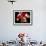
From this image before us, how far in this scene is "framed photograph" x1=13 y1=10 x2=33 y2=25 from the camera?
5180 mm

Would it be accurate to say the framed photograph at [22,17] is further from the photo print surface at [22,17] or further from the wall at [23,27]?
the wall at [23,27]

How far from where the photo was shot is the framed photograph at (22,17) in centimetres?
518

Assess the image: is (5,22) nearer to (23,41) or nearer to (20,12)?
(20,12)

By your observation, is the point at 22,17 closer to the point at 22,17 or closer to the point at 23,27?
the point at 22,17

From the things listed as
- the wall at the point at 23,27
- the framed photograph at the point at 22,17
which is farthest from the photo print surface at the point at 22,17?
the wall at the point at 23,27

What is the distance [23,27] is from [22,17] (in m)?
0.37

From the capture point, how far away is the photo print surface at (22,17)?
17.0ft

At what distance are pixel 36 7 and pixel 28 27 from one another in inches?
31.5

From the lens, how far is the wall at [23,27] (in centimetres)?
516

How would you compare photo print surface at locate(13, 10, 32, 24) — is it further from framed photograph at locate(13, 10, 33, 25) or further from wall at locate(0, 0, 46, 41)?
wall at locate(0, 0, 46, 41)

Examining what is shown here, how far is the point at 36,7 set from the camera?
5180 mm

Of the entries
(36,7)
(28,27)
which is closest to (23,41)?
(28,27)

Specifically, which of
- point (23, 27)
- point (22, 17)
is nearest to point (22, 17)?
point (22, 17)

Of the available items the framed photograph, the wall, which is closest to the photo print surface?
the framed photograph
